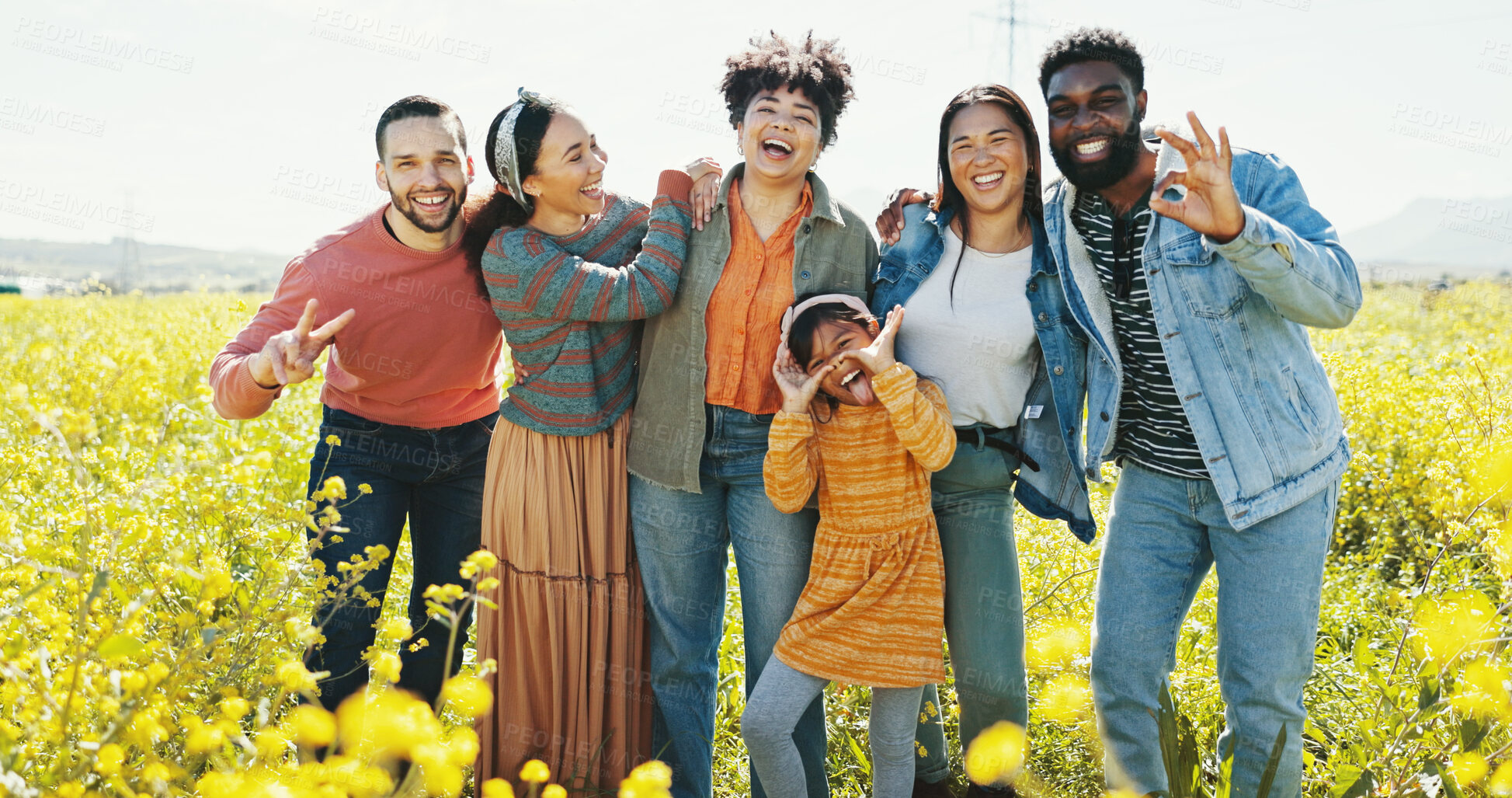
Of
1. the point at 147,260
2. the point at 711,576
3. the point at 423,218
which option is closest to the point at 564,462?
the point at 711,576

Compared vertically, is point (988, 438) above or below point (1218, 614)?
above

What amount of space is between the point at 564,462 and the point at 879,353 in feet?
3.09

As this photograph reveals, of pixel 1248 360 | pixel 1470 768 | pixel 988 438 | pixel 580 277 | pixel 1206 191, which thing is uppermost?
pixel 1206 191

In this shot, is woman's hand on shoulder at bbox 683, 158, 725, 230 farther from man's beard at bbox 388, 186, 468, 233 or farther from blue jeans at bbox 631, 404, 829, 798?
man's beard at bbox 388, 186, 468, 233

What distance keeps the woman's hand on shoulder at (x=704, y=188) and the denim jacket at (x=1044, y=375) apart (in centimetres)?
50

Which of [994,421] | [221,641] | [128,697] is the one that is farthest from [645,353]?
[128,697]

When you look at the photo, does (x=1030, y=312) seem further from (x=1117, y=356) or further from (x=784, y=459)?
(x=784, y=459)

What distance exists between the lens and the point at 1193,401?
212 centimetres

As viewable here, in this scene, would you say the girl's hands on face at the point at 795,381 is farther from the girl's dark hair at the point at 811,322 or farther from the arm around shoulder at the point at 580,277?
the arm around shoulder at the point at 580,277

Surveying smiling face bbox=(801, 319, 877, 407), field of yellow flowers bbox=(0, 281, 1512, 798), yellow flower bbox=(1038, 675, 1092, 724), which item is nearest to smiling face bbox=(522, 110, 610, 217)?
smiling face bbox=(801, 319, 877, 407)

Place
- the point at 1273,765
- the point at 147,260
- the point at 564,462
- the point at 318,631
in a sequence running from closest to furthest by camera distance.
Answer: the point at 318,631 < the point at 1273,765 < the point at 564,462 < the point at 147,260

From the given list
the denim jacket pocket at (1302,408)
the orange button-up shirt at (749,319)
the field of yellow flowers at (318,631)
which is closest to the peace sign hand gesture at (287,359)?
the field of yellow flowers at (318,631)

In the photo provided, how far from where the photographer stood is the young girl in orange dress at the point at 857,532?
2229 millimetres

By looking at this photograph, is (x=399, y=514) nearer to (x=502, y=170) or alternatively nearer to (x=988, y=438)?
(x=502, y=170)
